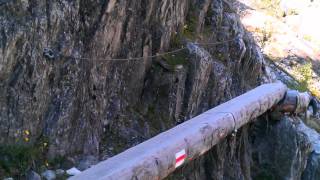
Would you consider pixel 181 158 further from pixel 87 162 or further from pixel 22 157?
pixel 22 157

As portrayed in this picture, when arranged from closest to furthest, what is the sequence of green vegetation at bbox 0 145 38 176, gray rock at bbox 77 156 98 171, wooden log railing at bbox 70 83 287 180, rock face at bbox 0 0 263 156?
wooden log railing at bbox 70 83 287 180 → green vegetation at bbox 0 145 38 176 → rock face at bbox 0 0 263 156 → gray rock at bbox 77 156 98 171

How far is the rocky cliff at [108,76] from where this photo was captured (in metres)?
5.79

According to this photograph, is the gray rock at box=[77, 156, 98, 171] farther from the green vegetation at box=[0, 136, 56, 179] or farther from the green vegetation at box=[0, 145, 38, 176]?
the green vegetation at box=[0, 145, 38, 176]

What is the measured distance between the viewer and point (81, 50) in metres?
6.69

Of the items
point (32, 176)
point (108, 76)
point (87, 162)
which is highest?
Result: point (108, 76)

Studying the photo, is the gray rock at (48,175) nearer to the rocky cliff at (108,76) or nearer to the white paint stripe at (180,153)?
the rocky cliff at (108,76)

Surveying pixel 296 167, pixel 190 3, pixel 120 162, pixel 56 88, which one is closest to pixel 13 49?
pixel 56 88

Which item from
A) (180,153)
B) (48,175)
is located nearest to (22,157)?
(48,175)

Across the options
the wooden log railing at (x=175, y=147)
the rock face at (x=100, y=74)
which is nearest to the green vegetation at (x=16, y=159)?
the rock face at (x=100, y=74)

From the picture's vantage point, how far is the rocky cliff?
579 cm

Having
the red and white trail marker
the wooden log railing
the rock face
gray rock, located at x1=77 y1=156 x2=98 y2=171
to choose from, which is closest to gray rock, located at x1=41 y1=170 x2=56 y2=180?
the rock face

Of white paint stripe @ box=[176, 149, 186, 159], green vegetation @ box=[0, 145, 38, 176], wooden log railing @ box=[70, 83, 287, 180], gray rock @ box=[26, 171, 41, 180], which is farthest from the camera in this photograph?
white paint stripe @ box=[176, 149, 186, 159]

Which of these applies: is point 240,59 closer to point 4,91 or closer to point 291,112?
point 291,112

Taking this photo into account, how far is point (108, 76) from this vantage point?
7418 mm
